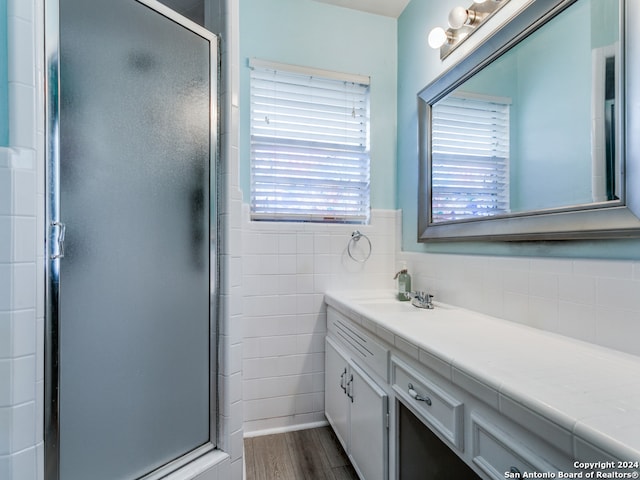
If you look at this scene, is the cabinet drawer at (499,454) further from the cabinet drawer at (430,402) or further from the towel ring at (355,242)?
the towel ring at (355,242)

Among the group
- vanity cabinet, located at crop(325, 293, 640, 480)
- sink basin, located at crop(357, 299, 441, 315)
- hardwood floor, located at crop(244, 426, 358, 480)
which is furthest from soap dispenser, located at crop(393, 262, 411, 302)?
hardwood floor, located at crop(244, 426, 358, 480)

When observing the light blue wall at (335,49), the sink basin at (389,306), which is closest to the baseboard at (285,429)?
Answer: the sink basin at (389,306)

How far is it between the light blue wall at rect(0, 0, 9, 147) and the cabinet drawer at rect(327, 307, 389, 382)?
4.26 ft

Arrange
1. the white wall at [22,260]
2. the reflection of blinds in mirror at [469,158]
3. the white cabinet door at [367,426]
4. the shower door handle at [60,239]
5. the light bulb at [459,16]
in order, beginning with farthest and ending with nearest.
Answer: the light bulb at [459,16] → the reflection of blinds in mirror at [469,158] → the white cabinet door at [367,426] → the shower door handle at [60,239] → the white wall at [22,260]

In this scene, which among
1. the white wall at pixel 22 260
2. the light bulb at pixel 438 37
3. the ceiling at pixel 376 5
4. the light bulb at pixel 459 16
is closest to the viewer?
the white wall at pixel 22 260

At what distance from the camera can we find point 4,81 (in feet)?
2.53

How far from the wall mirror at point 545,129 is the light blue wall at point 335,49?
1.53 feet

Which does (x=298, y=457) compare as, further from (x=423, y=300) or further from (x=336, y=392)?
(x=423, y=300)

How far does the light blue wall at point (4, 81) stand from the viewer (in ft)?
2.52

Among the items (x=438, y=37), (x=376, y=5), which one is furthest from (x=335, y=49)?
(x=438, y=37)

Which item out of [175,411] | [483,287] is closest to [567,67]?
[483,287]

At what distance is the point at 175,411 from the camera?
1182 millimetres

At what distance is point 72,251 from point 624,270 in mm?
1601

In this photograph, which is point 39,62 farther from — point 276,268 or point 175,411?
point 276,268
